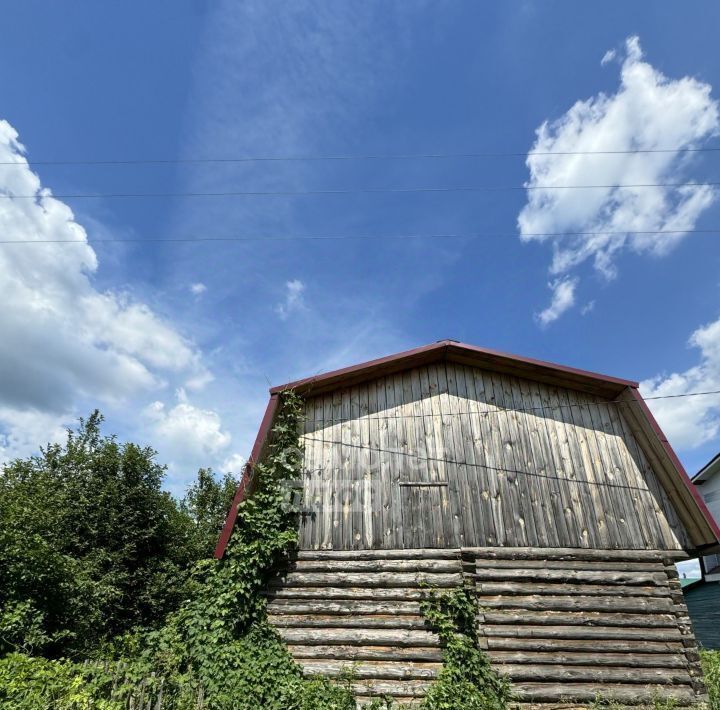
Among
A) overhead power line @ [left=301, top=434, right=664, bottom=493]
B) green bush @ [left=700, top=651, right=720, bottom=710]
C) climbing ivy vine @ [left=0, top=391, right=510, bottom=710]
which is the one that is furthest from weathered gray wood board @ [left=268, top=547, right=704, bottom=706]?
overhead power line @ [left=301, top=434, right=664, bottom=493]

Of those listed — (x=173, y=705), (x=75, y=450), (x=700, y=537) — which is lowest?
(x=173, y=705)

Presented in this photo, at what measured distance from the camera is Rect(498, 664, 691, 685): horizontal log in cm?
787

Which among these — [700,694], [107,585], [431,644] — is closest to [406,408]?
[431,644]

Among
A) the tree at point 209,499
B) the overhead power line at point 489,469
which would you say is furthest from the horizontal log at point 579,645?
the tree at point 209,499

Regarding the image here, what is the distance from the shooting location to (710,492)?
19562 millimetres

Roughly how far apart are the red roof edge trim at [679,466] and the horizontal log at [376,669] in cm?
615

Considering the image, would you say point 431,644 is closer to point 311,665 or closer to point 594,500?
point 311,665

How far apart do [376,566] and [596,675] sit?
451 centimetres

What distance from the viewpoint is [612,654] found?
26.6 feet

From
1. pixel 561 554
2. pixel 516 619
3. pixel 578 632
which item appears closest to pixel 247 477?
pixel 516 619

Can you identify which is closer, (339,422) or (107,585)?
(339,422)

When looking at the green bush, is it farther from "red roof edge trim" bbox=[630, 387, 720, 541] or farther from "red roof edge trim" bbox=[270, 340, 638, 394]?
"red roof edge trim" bbox=[270, 340, 638, 394]

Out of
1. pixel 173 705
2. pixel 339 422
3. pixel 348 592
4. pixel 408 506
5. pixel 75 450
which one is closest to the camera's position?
pixel 173 705

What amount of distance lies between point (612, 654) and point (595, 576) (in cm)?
134
